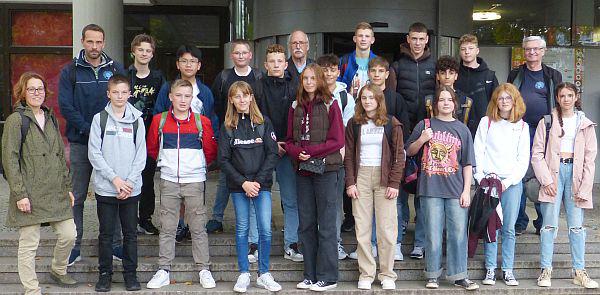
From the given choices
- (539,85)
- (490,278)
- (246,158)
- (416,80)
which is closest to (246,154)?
(246,158)

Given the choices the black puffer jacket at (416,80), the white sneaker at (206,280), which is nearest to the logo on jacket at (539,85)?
the black puffer jacket at (416,80)

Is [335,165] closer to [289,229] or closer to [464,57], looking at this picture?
[289,229]

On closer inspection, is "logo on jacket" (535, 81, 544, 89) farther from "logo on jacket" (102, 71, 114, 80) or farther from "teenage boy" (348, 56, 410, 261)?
"logo on jacket" (102, 71, 114, 80)

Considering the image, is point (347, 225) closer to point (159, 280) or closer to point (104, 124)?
point (159, 280)

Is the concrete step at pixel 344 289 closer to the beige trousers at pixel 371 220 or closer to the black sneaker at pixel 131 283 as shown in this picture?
the black sneaker at pixel 131 283

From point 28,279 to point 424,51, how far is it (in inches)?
168

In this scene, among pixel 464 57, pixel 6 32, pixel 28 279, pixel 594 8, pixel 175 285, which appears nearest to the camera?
pixel 28 279

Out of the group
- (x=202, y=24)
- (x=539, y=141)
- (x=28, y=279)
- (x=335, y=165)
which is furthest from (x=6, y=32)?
(x=539, y=141)

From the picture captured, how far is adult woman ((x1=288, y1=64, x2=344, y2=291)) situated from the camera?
222 inches

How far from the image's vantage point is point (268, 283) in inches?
230

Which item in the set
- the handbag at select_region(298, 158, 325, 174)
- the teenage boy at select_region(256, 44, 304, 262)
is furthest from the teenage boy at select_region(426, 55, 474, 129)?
the teenage boy at select_region(256, 44, 304, 262)

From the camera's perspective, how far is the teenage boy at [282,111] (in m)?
6.00

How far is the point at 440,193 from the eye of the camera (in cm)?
577

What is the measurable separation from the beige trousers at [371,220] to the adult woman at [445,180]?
358mm
